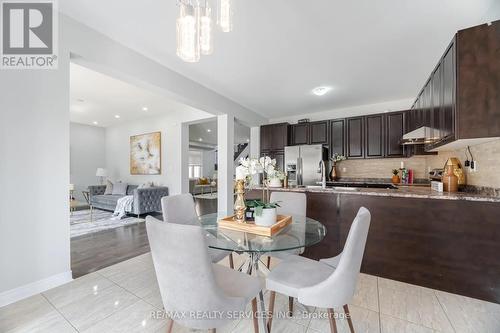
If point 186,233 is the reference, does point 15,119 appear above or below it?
above

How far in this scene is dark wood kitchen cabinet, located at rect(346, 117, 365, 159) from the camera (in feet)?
14.6

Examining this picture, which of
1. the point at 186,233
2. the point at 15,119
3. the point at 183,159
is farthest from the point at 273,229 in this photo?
the point at 183,159

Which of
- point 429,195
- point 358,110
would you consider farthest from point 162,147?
point 429,195

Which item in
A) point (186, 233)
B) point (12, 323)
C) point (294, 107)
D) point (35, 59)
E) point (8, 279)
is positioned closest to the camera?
point (186, 233)

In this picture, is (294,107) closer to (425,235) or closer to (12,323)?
(425,235)

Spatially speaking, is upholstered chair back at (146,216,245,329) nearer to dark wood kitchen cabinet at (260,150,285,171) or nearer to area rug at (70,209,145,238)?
area rug at (70,209,145,238)

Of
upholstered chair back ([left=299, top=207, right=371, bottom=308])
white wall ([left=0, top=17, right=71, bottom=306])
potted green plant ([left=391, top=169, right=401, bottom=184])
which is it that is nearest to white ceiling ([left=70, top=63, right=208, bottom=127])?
white wall ([left=0, top=17, right=71, bottom=306])

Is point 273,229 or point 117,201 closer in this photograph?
point 273,229

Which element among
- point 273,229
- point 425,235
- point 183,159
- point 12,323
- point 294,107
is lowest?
point 12,323

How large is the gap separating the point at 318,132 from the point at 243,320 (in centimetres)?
421

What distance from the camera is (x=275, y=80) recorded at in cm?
351

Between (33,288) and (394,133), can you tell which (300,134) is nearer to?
(394,133)

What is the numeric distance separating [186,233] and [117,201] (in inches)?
212

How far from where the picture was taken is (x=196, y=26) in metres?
1.61
